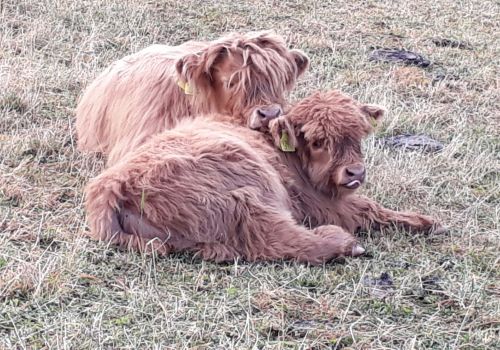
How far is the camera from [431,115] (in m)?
6.48

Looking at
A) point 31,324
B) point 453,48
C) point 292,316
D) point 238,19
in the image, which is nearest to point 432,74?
point 453,48

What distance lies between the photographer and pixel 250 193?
3947 millimetres

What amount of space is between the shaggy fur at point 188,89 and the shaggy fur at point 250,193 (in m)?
0.47

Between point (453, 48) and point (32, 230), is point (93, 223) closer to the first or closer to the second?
point (32, 230)

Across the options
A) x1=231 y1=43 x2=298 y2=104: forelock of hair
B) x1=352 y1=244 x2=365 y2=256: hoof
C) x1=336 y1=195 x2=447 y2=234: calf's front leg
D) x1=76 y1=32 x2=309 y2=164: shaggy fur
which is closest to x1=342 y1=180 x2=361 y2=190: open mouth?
x1=336 y1=195 x2=447 y2=234: calf's front leg

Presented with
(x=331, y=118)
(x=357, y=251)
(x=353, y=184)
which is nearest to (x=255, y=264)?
(x=357, y=251)

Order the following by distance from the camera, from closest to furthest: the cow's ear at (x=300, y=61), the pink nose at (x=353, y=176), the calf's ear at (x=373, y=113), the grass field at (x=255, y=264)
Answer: the grass field at (x=255, y=264)
the pink nose at (x=353, y=176)
the calf's ear at (x=373, y=113)
the cow's ear at (x=300, y=61)

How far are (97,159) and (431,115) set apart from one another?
8.47 ft

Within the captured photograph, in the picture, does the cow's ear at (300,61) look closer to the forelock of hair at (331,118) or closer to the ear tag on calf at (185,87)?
the ear tag on calf at (185,87)

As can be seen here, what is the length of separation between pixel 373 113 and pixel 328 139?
41 centimetres

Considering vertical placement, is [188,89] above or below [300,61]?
below

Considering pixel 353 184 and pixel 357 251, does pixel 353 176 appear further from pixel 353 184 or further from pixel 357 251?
pixel 357 251

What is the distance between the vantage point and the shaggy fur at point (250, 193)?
3.84 meters

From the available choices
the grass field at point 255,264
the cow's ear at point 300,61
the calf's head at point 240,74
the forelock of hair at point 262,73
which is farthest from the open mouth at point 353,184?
the cow's ear at point 300,61
